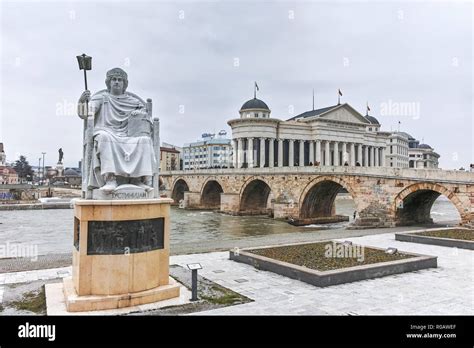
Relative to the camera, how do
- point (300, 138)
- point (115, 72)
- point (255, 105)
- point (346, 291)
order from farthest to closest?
point (300, 138) < point (255, 105) < point (346, 291) < point (115, 72)

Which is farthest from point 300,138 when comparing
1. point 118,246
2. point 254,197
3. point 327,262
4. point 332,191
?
point 118,246

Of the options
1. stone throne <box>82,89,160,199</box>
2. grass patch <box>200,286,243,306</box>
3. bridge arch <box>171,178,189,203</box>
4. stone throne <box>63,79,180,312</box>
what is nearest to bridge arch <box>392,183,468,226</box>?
grass patch <box>200,286,243,306</box>

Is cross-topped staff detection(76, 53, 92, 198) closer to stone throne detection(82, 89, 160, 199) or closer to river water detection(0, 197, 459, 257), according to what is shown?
stone throne detection(82, 89, 160, 199)

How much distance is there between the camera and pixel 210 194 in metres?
48.6

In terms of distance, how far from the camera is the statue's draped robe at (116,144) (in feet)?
22.5

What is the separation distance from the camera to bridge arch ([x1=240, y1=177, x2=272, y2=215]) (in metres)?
40.2

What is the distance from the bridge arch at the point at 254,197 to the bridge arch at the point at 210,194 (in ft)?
20.3

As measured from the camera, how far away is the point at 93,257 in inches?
257

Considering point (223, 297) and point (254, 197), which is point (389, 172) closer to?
point (254, 197)

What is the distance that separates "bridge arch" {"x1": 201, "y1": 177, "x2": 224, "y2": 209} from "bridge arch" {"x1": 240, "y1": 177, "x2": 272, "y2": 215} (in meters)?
6.19

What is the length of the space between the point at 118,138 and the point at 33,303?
130 inches

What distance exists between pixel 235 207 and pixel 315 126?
3352cm

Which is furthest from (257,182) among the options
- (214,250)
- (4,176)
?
(4,176)
